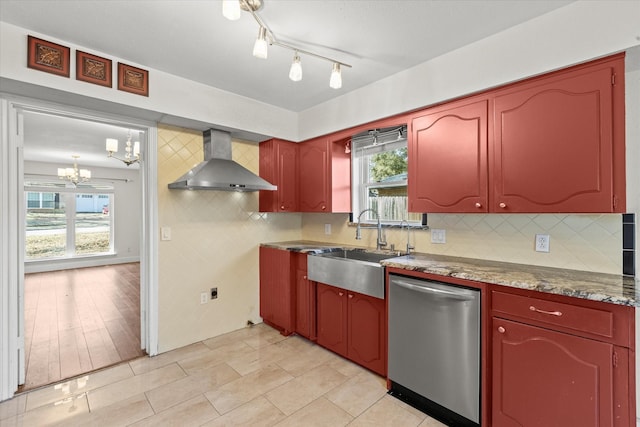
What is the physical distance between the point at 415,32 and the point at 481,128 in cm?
76

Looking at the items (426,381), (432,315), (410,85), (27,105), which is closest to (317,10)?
(410,85)

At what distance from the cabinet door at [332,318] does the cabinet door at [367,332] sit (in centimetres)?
7

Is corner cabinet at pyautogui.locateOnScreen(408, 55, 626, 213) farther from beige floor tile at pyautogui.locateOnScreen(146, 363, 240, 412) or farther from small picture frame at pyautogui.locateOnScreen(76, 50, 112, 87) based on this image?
small picture frame at pyautogui.locateOnScreen(76, 50, 112, 87)

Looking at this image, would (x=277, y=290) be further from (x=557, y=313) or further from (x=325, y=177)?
(x=557, y=313)

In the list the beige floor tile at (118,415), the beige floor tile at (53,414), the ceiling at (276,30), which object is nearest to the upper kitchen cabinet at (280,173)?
the ceiling at (276,30)

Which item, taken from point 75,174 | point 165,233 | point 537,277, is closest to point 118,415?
point 165,233

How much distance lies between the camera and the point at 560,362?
1448 mm

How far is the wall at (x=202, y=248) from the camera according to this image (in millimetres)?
2803

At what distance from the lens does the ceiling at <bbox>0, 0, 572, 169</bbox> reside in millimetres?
1653

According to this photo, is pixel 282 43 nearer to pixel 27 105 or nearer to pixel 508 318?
pixel 27 105

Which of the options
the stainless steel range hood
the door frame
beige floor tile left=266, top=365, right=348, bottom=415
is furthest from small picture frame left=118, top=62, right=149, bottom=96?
beige floor tile left=266, top=365, right=348, bottom=415

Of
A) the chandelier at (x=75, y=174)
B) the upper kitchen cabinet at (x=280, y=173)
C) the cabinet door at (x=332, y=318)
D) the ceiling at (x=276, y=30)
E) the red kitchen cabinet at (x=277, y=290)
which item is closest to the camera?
the ceiling at (x=276, y=30)

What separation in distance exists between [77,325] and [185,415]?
2448 mm

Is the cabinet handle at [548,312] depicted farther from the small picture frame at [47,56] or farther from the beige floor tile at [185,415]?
the small picture frame at [47,56]
